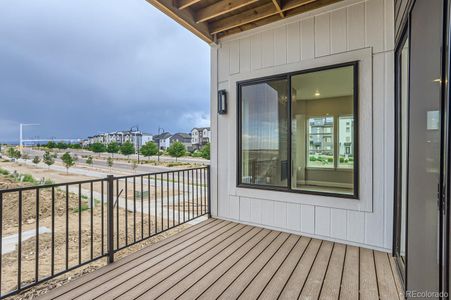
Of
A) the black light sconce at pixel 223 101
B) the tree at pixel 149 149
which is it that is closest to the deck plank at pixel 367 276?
the black light sconce at pixel 223 101

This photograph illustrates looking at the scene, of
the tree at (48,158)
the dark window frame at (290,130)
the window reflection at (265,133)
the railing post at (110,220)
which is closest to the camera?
the railing post at (110,220)

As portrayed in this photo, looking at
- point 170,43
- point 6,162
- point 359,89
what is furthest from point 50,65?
point 359,89

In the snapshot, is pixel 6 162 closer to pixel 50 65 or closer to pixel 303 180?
pixel 50 65

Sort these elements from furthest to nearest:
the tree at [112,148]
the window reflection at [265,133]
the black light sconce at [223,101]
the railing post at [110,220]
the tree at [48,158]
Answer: the tree at [112,148] → the tree at [48,158] → the black light sconce at [223,101] → the window reflection at [265,133] → the railing post at [110,220]

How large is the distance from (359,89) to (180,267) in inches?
107

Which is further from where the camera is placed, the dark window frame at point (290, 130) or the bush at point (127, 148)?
the bush at point (127, 148)

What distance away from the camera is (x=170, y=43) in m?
22.4

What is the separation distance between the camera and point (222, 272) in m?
2.06

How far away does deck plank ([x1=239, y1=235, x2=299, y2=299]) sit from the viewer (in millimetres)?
1748

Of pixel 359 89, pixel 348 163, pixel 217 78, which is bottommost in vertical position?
pixel 348 163

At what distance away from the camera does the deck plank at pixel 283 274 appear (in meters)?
1.74

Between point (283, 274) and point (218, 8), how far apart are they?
323 cm

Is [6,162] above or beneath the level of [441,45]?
beneath

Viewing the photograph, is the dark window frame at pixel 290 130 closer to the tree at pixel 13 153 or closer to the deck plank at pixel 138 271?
the deck plank at pixel 138 271
